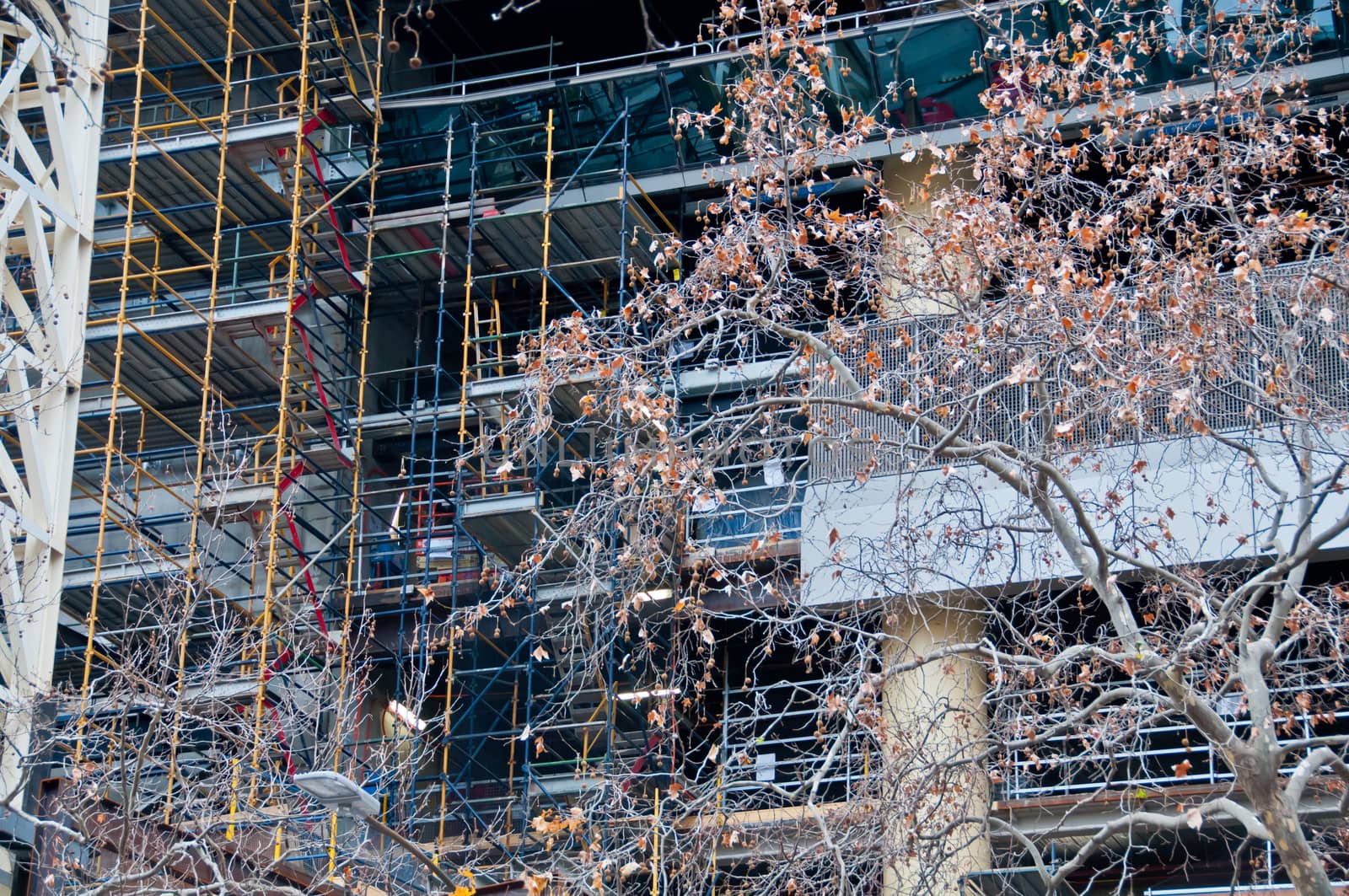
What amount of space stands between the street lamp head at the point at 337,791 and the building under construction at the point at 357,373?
7.31 meters

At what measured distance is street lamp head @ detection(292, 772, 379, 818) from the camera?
1449 cm

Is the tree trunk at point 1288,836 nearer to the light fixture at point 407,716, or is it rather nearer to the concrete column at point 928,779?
the concrete column at point 928,779

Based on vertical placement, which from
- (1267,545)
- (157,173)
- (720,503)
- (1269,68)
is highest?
(157,173)

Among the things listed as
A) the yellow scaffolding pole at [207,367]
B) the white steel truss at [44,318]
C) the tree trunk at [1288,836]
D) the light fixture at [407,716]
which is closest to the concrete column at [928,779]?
the tree trunk at [1288,836]

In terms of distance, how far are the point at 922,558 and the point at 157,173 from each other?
1671cm

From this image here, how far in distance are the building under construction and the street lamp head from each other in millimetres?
7308

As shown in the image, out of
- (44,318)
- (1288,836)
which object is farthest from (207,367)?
(1288,836)

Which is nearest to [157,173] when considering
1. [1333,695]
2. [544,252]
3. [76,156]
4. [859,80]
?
[76,156]

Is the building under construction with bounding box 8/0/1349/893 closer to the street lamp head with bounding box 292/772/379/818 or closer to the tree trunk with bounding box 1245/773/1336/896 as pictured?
the street lamp head with bounding box 292/772/379/818

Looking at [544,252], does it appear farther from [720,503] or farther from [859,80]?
[720,503]

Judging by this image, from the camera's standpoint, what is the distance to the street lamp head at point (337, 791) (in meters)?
14.5

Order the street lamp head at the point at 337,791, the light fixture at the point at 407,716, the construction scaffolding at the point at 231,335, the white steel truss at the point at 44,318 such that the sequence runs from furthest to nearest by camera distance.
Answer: the construction scaffolding at the point at 231,335 → the light fixture at the point at 407,716 → the white steel truss at the point at 44,318 → the street lamp head at the point at 337,791

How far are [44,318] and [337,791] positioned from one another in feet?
35.8

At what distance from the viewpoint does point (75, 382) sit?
23.7 m
